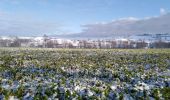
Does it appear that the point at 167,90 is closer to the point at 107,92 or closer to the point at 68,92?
the point at 107,92

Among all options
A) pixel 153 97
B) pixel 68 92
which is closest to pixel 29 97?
pixel 68 92

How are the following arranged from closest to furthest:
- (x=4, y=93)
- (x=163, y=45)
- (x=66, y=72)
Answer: (x=4, y=93) < (x=66, y=72) < (x=163, y=45)

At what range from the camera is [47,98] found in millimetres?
11961

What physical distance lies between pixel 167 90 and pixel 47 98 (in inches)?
208

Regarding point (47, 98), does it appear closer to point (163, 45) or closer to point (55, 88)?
point (55, 88)

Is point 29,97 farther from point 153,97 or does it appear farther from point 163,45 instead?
point 163,45

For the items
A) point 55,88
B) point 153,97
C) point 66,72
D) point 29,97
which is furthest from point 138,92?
point 66,72

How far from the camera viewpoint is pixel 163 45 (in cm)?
15338

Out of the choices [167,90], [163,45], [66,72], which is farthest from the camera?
[163,45]

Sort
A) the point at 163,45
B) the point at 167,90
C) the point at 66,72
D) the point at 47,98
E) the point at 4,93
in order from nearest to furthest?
the point at 47,98, the point at 4,93, the point at 167,90, the point at 66,72, the point at 163,45

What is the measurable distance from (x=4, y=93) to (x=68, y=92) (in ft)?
8.52

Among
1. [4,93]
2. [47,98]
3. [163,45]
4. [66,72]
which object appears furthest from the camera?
[163,45]

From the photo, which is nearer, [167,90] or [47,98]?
[47,98]

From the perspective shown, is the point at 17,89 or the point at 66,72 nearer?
the point at 17,89
